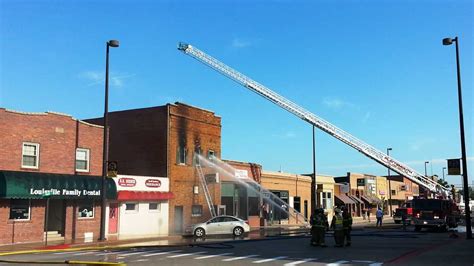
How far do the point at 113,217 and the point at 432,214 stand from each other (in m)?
20.4

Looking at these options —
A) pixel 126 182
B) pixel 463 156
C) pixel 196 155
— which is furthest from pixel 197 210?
pixel 463 156

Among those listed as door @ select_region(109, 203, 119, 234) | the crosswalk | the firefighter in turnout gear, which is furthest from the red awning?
the firefighter in turnout gear

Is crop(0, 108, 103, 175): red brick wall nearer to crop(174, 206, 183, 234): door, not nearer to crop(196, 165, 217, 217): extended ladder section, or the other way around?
crop(174, 206, 183, 234): door

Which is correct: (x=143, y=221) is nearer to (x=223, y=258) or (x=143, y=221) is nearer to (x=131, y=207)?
(x=131, y=207)

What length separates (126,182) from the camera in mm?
30562

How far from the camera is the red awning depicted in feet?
98.0

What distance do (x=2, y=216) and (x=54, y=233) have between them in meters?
3.41

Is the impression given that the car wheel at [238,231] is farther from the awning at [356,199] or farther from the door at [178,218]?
the awning at [356,199]

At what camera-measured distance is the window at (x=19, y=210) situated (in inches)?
962

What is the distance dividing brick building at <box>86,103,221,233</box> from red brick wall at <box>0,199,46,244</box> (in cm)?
1048

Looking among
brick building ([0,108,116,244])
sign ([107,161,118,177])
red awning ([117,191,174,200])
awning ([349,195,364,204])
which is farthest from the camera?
awning ([349,195,364,204])

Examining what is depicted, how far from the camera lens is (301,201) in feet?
176

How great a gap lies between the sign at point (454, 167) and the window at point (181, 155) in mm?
17983

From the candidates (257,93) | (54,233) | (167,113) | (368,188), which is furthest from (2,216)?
(368,188)
